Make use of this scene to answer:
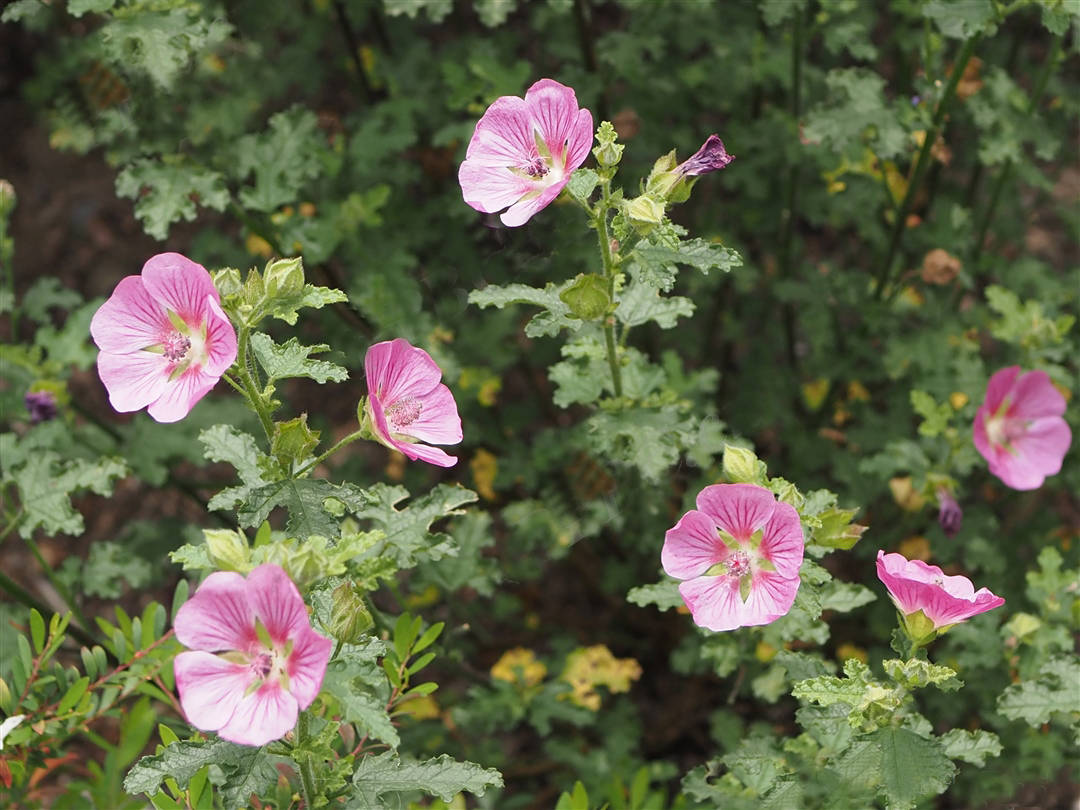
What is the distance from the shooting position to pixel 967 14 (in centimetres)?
242

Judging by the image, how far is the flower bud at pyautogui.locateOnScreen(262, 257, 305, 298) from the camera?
1644mm

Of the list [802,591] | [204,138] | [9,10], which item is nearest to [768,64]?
[204,138]

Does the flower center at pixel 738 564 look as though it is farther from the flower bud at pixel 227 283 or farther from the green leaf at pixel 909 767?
the flower bud at pixel 227 283

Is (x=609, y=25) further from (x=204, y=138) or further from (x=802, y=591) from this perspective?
(x=802, y=591)

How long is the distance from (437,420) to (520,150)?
54cm

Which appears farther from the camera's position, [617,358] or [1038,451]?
[1038,451]

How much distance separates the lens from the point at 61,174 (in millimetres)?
4828

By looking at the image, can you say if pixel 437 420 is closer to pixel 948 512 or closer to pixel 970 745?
pixel 970 745

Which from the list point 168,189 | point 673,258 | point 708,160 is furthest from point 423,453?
point 168,189

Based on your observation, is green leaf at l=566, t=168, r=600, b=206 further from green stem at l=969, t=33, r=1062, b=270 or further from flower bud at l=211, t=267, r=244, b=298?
green stem at l=969, t=33, r=1062, b=270

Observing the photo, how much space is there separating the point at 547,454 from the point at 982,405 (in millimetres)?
1196

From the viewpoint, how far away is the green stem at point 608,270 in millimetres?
1803

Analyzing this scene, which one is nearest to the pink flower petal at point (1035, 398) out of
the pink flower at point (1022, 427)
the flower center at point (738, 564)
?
the pink flower at point (1022, 427)

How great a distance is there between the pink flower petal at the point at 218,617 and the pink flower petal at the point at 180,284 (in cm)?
48
